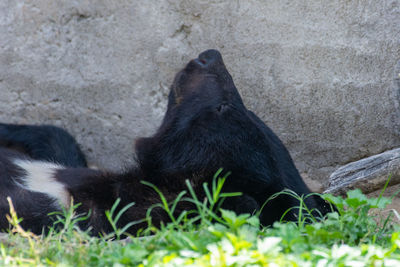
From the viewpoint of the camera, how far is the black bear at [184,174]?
2506mm

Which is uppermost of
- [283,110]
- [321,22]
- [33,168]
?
[321,22]

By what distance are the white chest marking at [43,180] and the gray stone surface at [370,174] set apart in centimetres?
153

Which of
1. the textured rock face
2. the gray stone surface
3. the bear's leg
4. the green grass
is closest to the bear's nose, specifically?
the textured rock face

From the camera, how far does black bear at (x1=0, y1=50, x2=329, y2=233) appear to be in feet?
8.22

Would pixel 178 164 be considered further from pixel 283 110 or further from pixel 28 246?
pixel 283 110

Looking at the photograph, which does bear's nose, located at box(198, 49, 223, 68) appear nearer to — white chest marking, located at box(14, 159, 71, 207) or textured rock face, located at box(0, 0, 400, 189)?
textured rock face, located at box(0, 0, 400, 189)

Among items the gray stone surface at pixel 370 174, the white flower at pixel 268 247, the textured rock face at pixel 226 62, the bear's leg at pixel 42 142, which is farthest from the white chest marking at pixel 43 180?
the gray stone surface at pixel 370 174

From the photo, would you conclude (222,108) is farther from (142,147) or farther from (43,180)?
(43,180)

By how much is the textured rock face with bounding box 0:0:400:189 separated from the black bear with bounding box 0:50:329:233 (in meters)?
0.74

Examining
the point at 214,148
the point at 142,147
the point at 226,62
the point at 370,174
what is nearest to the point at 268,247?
the point at 214,148

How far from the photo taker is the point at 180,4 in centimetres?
351

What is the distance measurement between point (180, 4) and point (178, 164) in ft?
4.60

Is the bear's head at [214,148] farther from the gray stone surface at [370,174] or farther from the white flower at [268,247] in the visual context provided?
the white flower at [268,247]

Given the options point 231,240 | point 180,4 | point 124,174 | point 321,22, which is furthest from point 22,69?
point 231,240
